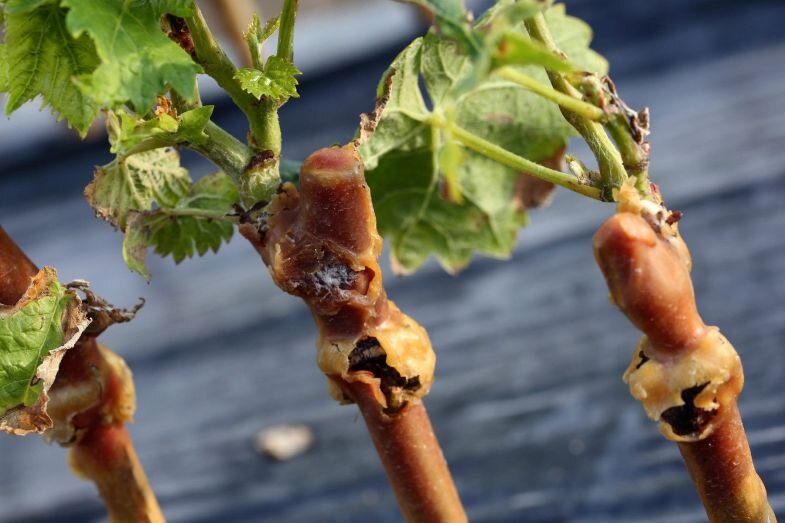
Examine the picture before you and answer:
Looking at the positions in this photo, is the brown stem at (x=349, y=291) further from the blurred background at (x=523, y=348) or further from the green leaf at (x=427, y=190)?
the blurred background at (x=523, y=348)

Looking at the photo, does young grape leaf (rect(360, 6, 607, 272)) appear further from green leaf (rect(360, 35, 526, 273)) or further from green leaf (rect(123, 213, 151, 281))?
green leaf (rect(123, 213, 151, 281))

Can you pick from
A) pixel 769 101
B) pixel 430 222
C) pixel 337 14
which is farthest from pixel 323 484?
pixel 337 14

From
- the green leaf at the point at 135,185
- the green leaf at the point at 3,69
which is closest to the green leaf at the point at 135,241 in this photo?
the green leaf at the point at 135,185

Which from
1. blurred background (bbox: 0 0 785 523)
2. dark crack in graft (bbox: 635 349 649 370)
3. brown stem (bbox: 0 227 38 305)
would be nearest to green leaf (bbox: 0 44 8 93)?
brown stem (bbox: 0 227 38 305)

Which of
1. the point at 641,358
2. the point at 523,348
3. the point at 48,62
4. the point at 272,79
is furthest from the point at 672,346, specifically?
the point at 523,348

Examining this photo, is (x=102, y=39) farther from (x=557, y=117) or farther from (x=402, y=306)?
(x=402, y=306)

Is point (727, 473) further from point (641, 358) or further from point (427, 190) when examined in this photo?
point (427, 190)
